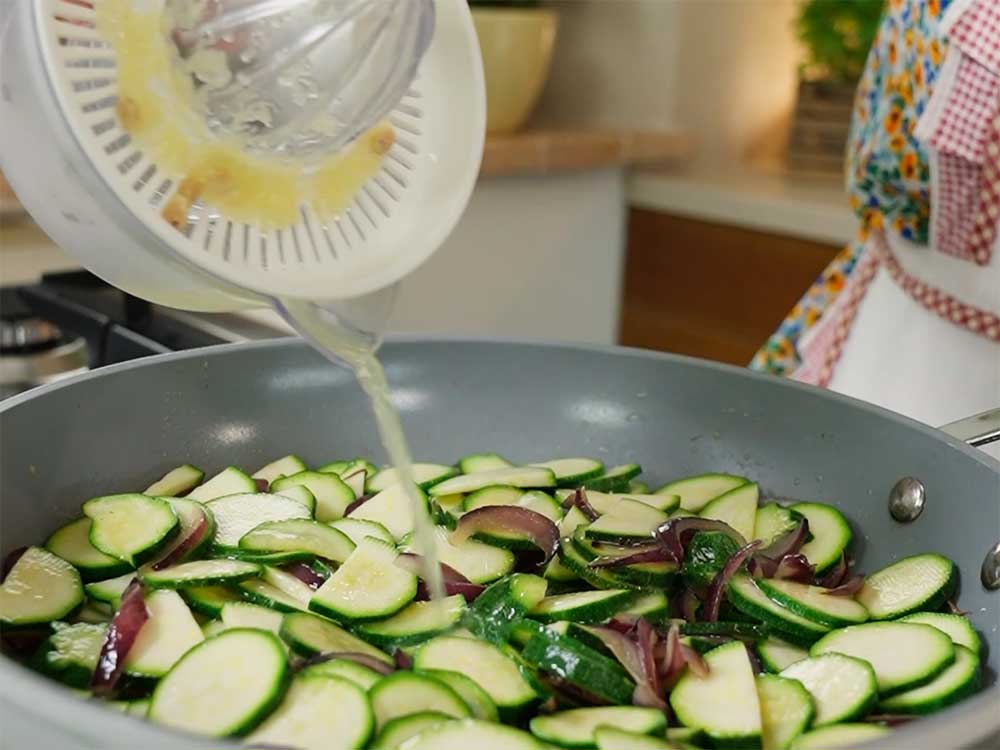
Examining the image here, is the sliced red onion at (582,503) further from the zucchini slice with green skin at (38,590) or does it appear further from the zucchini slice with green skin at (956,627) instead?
the zucchini slice with green skin at (38,590)

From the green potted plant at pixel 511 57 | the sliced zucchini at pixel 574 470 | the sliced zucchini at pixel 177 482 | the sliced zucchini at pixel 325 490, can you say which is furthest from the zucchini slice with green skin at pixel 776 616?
the green potted plant at pixel 511 57

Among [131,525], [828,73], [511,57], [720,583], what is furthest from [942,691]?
[828,73]

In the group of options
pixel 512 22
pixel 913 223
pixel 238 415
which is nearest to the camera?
pixel 238 415

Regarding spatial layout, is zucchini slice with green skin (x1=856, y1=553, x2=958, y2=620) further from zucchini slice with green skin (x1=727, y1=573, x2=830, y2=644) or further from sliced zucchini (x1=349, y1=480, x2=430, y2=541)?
sliced zucchini (x1=349, y1=480, x2=430, y2=541)

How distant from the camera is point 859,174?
1476 millimetres

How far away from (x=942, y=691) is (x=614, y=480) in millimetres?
359

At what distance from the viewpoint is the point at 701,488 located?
101 cm

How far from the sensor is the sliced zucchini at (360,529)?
923 mm

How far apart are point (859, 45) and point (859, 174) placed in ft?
3.57

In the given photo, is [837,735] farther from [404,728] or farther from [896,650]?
[404,728]

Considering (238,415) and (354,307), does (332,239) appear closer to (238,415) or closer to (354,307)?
(354,307)

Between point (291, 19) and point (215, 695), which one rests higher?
point (291, 19)

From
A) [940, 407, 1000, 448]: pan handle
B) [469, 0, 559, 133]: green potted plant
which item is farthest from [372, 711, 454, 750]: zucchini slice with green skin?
[469, 0, 559, 133]: green potted plant

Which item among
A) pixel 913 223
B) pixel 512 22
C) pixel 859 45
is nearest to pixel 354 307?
pixel 913 223
